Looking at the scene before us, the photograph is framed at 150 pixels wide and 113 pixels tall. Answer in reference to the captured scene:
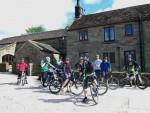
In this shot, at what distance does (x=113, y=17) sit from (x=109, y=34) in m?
2.30

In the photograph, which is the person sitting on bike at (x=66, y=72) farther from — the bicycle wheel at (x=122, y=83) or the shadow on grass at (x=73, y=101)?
the bicycle wheel at (x=122, y=83)

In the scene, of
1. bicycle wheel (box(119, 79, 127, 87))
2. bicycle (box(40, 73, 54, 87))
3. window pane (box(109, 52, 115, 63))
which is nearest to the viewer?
bicycle (box(40, 73, 54, 87))

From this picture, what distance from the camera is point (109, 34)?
26.5 m

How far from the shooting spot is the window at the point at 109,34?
86.1ft

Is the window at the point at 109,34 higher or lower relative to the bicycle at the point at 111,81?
higher

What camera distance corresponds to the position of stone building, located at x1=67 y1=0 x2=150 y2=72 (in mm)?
24125

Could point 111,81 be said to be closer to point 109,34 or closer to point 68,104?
point 68,104

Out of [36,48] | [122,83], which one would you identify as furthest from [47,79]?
[36,48]

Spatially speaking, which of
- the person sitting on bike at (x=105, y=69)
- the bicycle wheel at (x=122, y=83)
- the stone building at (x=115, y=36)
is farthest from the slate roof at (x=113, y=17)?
the person sitting on bike at (x=105, y=69)

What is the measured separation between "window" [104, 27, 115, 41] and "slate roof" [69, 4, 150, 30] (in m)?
0.69

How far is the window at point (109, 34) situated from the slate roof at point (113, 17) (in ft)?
2.25

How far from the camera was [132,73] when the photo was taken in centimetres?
1462

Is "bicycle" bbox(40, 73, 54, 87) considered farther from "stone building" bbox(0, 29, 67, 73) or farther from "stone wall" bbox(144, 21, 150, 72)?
"stone building" bbox(0, 29, 67, 73)

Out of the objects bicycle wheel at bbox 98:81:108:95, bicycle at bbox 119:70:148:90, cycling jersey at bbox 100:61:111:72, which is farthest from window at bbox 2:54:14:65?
bicycle wheel at bbox 98:81:108:95
